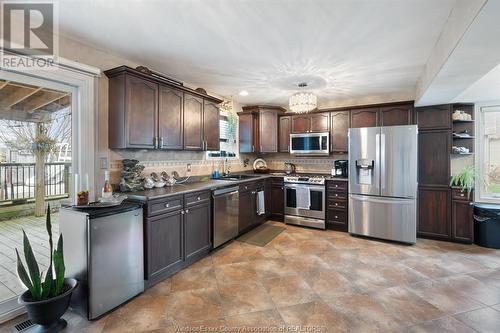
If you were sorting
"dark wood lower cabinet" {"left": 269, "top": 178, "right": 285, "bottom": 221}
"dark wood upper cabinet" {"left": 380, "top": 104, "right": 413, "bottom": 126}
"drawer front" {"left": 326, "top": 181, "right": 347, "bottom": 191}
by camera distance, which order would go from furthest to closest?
"dark wood lower cabinet" {"left": 269, "top": 178, "right": 285, "bottom": 221} < "drawer front" {"left": 326, "top": 181, "right": 347, "bottom": 191} < "dark wood upper cabinet" {"left": 380, "top": 104, "right": 413, "bottom": 126}

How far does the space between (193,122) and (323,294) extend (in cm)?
270

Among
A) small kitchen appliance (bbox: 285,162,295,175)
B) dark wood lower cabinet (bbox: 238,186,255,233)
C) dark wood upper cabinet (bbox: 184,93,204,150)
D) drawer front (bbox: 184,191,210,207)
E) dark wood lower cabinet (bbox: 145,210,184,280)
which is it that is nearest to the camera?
dark wood lower cabinet (bbox: 145,210,184,280)

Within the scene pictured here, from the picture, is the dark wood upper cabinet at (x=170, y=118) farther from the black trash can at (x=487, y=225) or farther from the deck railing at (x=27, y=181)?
the black trash can at (x=487, y=225)

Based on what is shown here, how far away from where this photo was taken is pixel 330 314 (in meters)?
2.11

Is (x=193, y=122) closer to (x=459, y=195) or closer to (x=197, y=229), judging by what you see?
(x=197, y=229)

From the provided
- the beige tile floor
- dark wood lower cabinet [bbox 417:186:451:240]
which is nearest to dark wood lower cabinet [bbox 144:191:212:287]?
the beige tile floor

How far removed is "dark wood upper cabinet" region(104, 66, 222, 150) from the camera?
2623 millimetres

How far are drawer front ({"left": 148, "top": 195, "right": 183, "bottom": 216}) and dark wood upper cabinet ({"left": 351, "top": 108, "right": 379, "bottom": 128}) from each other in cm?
348

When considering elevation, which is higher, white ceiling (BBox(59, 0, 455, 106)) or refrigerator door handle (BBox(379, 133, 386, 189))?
white ceiling (BBox(59, 0, 455, 106))

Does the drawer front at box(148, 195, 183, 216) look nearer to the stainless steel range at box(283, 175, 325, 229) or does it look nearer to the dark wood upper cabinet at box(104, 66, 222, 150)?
the dark wood upper cabinet at box(104, 66, 222, 150)

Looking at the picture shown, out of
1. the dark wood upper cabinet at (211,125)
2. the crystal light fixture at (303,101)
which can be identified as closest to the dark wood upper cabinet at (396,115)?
the crystal light fixture at (303,101)

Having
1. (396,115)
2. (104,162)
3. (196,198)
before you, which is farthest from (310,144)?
(104,162)

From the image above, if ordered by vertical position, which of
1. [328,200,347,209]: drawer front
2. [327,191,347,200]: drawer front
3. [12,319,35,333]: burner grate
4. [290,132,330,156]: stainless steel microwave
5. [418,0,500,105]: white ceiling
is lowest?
[12,319,35,333]: burner grate

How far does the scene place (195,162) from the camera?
402 centimetres
